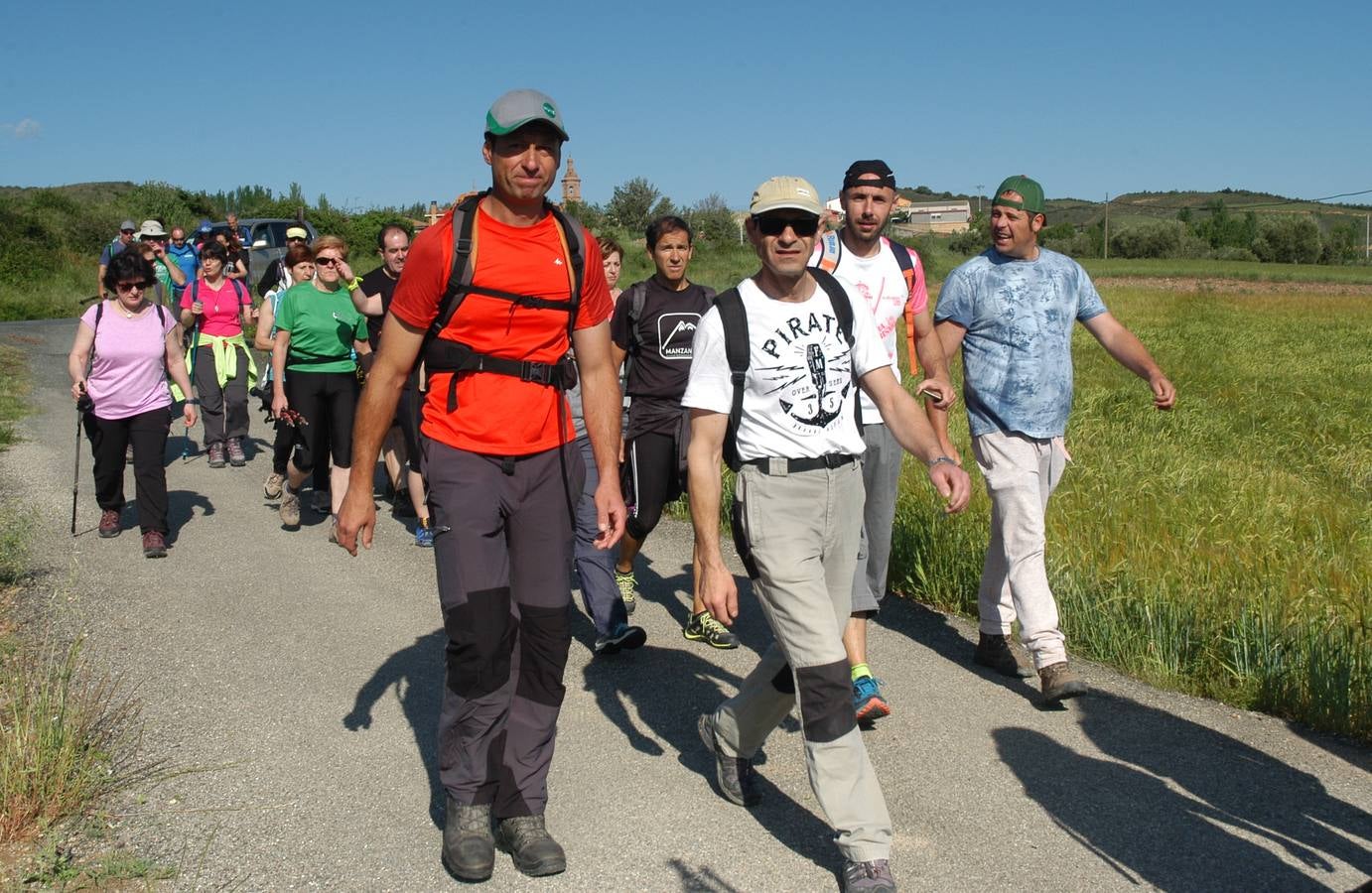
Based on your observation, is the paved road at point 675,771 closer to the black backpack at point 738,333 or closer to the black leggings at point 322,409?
the black backpack at point 738,333

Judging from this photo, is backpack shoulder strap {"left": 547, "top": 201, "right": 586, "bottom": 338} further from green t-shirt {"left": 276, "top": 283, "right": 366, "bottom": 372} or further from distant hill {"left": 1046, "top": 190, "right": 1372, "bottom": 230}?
distant hill {"left": 1046, "top": 190, "right": 1372, "bottom": 230}

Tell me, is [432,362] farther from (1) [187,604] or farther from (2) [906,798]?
(1) [187,604]

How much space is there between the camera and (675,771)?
481 centimetres

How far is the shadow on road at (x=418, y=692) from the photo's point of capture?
4.98 metres

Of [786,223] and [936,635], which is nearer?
[786,223]

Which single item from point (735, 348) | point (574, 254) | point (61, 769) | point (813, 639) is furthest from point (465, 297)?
point (61, 769)

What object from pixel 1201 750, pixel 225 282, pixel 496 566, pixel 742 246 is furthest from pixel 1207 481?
pixel 742 246

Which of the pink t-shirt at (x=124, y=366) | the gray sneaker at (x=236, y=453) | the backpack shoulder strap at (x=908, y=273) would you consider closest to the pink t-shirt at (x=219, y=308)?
the gray sneaker at (x=236, y=453)

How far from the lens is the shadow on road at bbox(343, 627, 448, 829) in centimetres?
498

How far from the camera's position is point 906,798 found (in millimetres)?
4496

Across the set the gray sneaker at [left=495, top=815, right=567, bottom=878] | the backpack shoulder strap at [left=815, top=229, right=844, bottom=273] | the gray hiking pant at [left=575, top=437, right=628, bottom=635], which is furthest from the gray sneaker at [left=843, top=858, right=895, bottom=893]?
the backpack shoulder strap at [left=815, top=229, right=844, bottom=273]

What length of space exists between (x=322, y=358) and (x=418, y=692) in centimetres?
393

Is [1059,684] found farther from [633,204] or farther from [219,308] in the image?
[633,204]

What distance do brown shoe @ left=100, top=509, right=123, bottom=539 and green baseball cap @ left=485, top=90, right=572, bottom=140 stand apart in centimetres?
595
